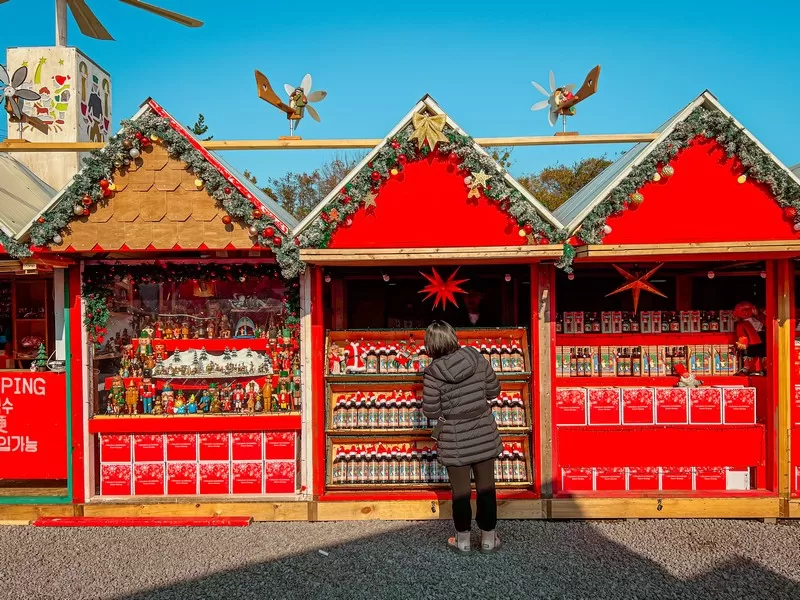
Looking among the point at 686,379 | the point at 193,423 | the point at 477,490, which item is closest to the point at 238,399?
the point at 193,423

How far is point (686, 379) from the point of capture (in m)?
5.59

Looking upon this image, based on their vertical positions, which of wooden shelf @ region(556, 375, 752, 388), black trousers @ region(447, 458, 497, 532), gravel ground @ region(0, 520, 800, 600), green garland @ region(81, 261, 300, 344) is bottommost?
gravel ground @ region(0, 520, 800, 600)

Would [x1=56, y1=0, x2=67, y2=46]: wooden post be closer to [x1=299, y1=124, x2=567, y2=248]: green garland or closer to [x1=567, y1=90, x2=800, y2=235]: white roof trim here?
[x1=299, y1=124, x2=567, y2=248]: green garland

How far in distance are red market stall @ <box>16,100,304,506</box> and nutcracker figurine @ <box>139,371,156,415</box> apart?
0.01 metres

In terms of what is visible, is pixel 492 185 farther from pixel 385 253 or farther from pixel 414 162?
pixel 385 253

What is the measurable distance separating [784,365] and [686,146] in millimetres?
2326

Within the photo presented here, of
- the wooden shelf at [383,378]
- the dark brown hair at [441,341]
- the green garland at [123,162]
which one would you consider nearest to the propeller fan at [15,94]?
the green garland at [123,162]

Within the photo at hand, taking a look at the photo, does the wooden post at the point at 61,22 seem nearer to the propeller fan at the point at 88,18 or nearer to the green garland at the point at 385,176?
the propeller fan at the point at 88,18

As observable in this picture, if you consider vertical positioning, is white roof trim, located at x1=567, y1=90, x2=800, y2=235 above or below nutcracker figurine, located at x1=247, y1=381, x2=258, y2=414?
above

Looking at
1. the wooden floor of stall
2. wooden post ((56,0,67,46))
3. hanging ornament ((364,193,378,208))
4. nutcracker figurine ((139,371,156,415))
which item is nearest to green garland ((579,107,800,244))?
hanging ornament ((364,193,378,208))

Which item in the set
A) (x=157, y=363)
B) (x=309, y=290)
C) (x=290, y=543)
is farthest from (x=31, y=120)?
(x=290, y=543)

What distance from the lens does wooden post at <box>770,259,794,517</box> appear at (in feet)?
17.2

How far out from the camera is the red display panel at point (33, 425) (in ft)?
18.1

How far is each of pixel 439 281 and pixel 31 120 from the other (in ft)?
15.0
